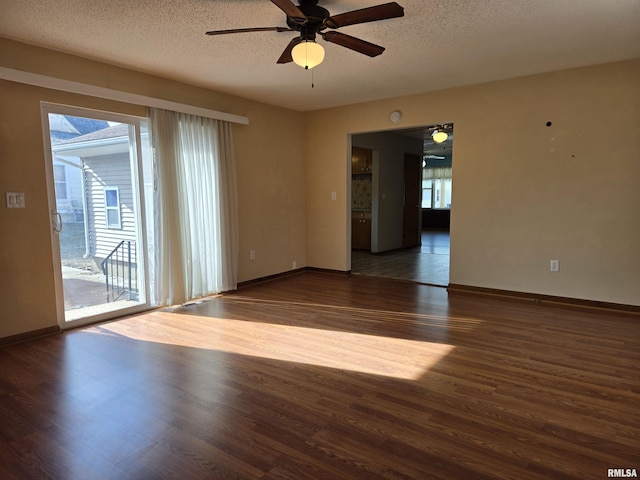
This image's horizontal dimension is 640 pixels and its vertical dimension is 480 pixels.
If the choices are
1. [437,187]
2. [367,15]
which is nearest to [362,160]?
[367,15]

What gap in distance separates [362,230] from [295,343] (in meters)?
5.14

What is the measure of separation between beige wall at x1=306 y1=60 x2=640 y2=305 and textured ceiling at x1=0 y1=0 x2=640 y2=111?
29 cm

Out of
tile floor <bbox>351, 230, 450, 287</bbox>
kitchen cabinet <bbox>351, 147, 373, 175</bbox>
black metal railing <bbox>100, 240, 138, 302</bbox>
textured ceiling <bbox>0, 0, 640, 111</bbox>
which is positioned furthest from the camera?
kitchen cabinet <bbox>351, 147, 373, 175</bbox>

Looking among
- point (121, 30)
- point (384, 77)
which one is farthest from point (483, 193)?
point (121, 30)

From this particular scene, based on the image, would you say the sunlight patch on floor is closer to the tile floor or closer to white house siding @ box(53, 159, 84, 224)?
white house siding @ box(53, 159, 84, 224)

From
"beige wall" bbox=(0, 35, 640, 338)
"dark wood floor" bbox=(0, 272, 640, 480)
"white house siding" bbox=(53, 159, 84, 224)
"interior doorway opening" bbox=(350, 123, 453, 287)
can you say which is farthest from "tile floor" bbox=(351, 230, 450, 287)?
"white house siding" bbox=(53, 159, 84, 224)

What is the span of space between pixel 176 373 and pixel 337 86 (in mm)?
3618

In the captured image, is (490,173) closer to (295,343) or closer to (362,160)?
(295,343)

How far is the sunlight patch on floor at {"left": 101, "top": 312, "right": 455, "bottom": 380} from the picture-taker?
9.56ft

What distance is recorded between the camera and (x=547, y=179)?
14.5 feet

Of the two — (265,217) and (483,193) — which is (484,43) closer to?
(483,193)

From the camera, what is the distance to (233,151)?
5117mm

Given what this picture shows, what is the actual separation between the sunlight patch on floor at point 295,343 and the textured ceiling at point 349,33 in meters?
2.50

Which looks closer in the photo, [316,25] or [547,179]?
[316,25]
